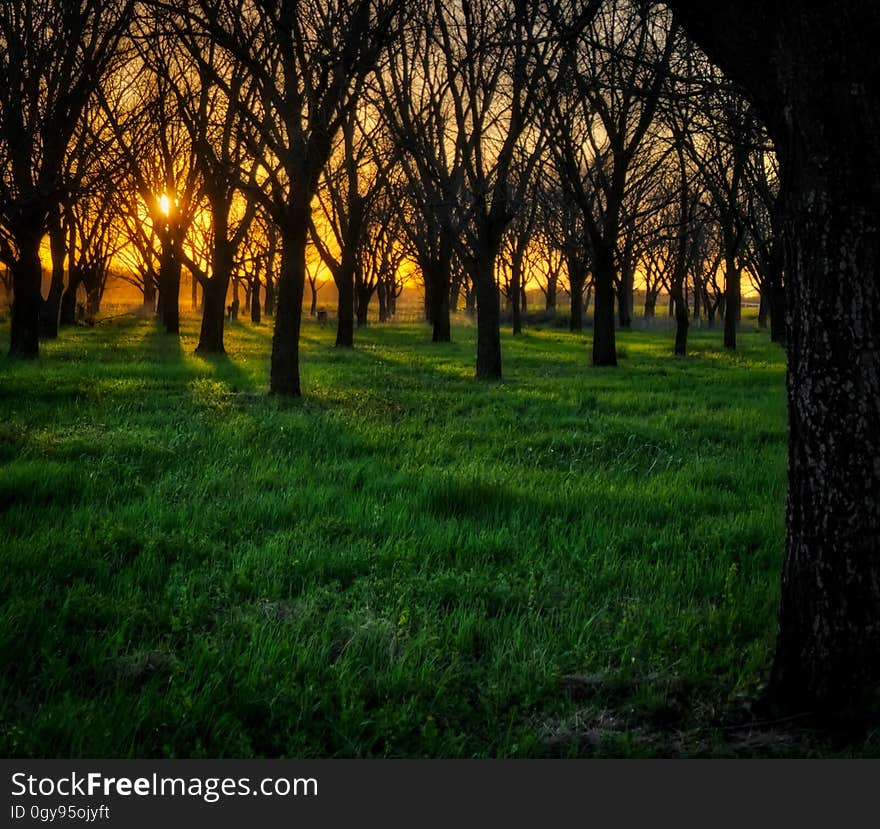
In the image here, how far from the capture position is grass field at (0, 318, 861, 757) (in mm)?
2730

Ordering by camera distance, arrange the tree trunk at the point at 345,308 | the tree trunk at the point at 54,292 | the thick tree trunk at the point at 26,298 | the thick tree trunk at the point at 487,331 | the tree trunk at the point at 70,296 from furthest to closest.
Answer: the tree trunk at the point at 70,296 < the tree trunk at the point at 345,308 < the tree trunk at the point at 54,292 < the thick tree trunk at the point at 26,298 < the thick tree trunk at the point at 487,331

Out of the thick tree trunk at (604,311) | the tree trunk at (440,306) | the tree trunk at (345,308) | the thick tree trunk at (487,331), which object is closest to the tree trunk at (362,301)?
the tree trunk at (440,306)

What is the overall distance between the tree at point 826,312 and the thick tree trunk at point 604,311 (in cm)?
1506

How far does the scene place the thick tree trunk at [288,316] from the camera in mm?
11453

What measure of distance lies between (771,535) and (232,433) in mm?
5472

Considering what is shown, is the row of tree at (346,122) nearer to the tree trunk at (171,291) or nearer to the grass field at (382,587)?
the tree trunk at (171,291)

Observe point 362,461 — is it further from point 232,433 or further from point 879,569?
point 879,569

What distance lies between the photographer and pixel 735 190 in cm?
1923

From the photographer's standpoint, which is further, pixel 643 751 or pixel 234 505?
pixel 234 505

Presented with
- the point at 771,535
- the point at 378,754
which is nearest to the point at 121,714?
the point at 378,754

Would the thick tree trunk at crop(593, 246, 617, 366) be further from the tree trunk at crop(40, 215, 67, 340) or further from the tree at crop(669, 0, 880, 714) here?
the tree trunk at crop(40, 215, 67, 340)

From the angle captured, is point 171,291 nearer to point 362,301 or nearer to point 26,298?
point 26,298

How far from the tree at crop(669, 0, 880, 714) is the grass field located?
0.40 m

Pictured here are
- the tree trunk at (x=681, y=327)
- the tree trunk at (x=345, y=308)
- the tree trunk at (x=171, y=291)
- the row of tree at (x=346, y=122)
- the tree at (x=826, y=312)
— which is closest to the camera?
the tree at (x=826, y=312)
